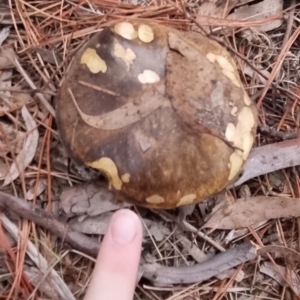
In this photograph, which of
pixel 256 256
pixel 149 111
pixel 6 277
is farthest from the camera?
pixel 256 256

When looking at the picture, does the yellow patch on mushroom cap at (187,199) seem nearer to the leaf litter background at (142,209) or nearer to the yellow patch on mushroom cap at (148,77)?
the leaf litter background at (142,209)

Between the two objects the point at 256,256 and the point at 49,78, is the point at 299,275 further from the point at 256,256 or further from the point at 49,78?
the point at 49,78

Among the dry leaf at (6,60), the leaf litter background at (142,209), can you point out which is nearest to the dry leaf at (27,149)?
the leaf litter background at (142,209)

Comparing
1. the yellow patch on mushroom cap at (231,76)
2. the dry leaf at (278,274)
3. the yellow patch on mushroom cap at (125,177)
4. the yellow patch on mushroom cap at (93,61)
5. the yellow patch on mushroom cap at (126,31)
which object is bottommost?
the dry leaf at (278,274)

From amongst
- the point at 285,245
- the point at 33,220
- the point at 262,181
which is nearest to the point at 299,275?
the point at 285,245

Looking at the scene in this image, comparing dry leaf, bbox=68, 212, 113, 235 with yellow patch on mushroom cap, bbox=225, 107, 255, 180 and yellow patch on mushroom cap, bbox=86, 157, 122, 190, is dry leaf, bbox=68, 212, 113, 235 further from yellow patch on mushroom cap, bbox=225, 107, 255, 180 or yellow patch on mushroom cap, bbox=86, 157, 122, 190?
yellow patch on mushroom cap, bbox=225, 107, 255, 180
